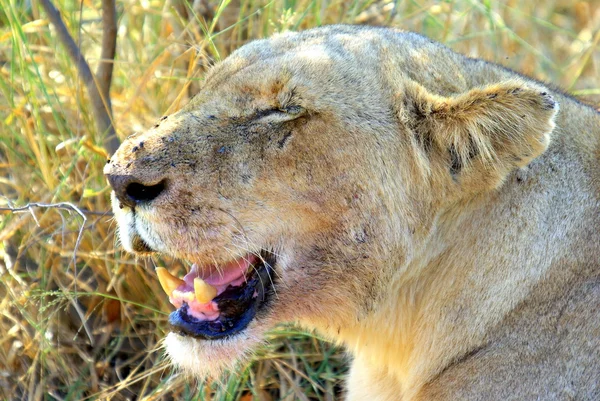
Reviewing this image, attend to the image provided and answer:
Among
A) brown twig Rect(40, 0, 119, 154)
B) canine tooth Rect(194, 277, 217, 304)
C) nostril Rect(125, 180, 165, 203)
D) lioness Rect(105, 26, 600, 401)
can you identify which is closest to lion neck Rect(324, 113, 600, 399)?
lioness Rect(105, 26, 600, 401)

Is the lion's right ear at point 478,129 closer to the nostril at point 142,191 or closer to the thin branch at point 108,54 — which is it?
the nostril at point 142,191

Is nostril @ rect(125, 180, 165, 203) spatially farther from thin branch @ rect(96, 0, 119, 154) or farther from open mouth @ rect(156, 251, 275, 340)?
thin branch @ rect(96, 0, 119, 154)

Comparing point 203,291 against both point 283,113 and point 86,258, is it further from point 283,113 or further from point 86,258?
point 86,258

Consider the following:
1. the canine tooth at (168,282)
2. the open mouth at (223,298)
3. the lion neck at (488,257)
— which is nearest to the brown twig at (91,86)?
the canine tooth at (168,282)

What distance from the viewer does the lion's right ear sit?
254 centimetres

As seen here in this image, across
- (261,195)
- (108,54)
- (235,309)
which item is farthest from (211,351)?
(108,54)

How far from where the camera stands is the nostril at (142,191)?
2537mm

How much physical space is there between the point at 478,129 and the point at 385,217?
402mm

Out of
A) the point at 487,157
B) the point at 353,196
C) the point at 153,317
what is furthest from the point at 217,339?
the point at 153,317

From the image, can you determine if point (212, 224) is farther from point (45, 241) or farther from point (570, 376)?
point (45, 241)

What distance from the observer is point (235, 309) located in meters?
2.81

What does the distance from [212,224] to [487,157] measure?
88 centimetres

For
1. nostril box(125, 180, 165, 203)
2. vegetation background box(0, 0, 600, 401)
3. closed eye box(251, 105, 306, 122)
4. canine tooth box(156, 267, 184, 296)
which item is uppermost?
closed eye box(251, 105, 306, 122)

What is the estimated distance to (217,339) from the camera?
276cm
